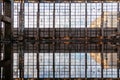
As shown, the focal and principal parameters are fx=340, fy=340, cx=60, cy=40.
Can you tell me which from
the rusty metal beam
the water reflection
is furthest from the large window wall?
the rusty metal beam

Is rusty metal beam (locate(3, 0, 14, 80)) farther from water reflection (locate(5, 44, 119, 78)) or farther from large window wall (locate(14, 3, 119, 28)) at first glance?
large window wall (locate(14, 3, 119, 28))

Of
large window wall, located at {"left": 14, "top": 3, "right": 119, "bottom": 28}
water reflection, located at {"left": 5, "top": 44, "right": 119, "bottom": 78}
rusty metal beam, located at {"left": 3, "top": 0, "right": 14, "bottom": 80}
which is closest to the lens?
rusty metal beam, located at {"left": 3, "top": 0, "right": 14, "bottom": 80}

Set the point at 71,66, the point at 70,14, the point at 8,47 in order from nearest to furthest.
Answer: the point at 8,47 → the point at 71,66 → the point at 70,14

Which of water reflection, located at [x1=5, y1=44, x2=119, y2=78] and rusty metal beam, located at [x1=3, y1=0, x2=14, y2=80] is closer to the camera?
rusty metal beam, located at [x1=3, y1=0, x2=14, y2=80]

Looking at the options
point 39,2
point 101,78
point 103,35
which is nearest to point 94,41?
point 103,35

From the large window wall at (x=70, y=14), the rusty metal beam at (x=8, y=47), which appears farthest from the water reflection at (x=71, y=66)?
the large window wall at (x=70, y=14)

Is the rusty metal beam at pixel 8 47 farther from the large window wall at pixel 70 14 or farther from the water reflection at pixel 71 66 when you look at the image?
the large window wall at pixel 70 14

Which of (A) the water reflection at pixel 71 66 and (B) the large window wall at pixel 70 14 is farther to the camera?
(B) the large window wall at pixel 70 14

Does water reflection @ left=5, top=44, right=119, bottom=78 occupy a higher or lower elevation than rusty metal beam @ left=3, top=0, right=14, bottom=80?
lower

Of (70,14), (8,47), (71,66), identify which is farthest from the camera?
(70,14)

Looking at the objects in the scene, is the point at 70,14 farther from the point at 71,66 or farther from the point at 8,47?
the point at 8,47

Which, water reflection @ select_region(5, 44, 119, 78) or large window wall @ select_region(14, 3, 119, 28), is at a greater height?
large window wall @ select_region(14, 3, 119, 28)

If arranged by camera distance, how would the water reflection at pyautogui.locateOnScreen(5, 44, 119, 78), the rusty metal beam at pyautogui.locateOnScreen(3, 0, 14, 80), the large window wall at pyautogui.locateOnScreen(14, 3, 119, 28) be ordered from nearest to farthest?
the rusty metal beam at pyautogui.locateOnScreen(3, 0, 14, 80), the water reflection at pyautogui.locateOnScreen(5, 44, 119, 78), the large window wall at pyautogui.locateOnScreen(14, 3, 119, 28)

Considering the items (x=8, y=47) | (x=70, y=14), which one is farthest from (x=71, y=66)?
(x=70, y=14)
